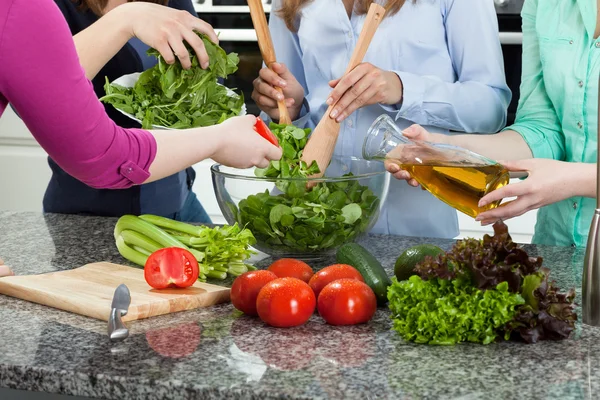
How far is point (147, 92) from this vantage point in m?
1.62

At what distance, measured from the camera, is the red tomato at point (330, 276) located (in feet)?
3.91

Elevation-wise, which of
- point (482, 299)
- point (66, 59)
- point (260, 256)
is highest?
point (66, 59)

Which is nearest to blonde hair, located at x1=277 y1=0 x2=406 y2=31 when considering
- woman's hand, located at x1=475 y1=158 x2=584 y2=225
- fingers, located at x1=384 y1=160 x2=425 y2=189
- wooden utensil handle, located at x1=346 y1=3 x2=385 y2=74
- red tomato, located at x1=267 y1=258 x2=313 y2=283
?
wooden utensil handle, located at x1=346 y1=3 x2=385 y2=74

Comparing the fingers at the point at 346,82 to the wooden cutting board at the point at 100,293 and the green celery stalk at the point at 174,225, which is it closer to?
the green celery stalk at the point at 174,225

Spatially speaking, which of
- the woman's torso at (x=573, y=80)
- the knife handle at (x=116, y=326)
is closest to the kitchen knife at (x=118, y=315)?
the knife handle at (x=116, y=326)

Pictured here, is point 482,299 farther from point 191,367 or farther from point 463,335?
point 191,367

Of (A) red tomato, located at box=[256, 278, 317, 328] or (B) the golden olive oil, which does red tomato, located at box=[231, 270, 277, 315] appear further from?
(B) the golden olive oil

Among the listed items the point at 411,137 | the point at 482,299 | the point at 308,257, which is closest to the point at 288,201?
the point at 308,257

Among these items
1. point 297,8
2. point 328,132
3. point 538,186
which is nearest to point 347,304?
point 538,186

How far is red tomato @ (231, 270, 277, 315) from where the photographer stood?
3.80 ft

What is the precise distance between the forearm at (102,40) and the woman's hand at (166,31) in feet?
0.10

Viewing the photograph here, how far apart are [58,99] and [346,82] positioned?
72cm

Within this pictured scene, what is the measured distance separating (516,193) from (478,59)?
0.50 metres

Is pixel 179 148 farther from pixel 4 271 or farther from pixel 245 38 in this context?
pixel 245 38
